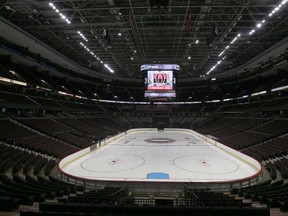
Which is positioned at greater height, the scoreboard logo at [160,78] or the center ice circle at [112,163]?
the scoreboard logo at [160,78]

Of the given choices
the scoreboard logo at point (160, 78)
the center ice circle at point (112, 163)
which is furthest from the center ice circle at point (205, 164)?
the scoreboard logo at point (160, 78)

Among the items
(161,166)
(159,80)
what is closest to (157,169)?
(161,166)

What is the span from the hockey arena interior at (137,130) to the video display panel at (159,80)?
10 cm

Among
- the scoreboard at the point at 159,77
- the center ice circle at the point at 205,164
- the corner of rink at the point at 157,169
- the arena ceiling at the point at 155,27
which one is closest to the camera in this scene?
the corner of rink at the point at 157,169

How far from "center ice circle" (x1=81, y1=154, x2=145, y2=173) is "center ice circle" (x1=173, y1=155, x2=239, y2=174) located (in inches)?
97.2

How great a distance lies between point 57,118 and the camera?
68.5 ft

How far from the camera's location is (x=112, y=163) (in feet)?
→ 42.7

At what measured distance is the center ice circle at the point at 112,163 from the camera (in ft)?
38.2

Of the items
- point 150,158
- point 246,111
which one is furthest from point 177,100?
point 150,158

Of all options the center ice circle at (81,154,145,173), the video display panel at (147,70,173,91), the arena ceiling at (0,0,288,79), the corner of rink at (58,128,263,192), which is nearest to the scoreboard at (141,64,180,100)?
the video display panel at (147,70,173,91)

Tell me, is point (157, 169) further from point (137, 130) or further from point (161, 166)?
point (137, 130)

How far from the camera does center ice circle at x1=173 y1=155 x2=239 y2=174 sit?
11.4 m

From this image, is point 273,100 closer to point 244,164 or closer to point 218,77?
point 244,164

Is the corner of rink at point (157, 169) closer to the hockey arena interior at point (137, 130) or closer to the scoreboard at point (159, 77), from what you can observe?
the hockey arena interior at point (137, 130)
